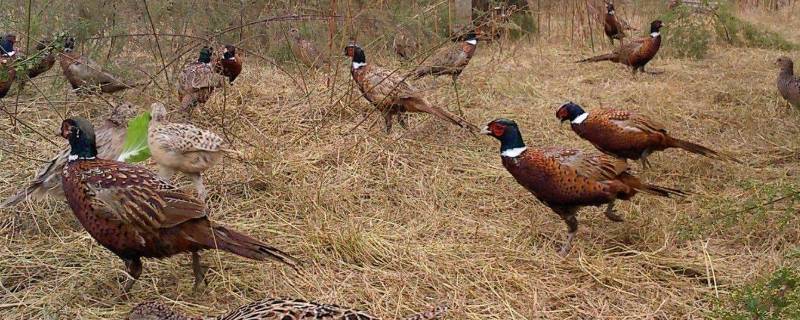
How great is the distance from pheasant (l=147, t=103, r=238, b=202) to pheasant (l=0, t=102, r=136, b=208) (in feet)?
1.40

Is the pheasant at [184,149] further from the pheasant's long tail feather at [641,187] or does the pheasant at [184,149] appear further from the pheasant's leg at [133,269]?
the pheasant's long tail feather at [641,187]

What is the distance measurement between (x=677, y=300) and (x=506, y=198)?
63.5 inches

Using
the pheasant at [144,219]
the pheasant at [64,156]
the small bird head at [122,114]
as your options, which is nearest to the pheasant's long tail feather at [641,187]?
the pheasant at [144,219]

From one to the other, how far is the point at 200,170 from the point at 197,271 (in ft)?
4.12

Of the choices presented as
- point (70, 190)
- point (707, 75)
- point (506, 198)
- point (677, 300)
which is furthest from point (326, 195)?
point (707, 75)

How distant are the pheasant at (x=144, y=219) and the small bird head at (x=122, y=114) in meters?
1.82

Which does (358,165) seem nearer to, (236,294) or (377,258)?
(377,258)

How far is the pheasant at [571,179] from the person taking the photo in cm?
435

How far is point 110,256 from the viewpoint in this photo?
410 cm

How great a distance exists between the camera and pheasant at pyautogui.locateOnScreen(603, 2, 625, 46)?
1099 centimetres

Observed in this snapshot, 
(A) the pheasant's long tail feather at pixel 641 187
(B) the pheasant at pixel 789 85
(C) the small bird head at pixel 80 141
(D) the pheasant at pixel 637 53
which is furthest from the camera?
(D) the pheasant at pixel 637 53

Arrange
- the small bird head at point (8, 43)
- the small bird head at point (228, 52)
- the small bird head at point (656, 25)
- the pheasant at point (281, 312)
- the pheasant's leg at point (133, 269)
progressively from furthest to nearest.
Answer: the small bird head at point (656, 25) → the small bird head at point (228, 52) → the small bird head at point (8, 43) → the pheasant's leg at point (133, 269) → the pheasant at point (281, 312)

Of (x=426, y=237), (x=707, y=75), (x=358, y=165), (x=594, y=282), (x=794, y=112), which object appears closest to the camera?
(x=594, y=282)

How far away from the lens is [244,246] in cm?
349
